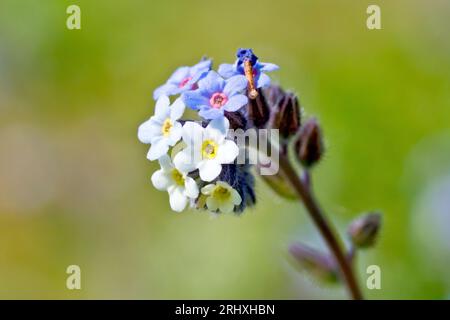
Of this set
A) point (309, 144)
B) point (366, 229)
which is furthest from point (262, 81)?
point (366, 229)

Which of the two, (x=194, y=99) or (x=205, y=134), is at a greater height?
(x=194, y=99)

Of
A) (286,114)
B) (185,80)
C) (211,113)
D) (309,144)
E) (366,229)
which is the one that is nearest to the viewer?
(211,113)

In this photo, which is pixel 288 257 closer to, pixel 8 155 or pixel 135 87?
pixel 135 87

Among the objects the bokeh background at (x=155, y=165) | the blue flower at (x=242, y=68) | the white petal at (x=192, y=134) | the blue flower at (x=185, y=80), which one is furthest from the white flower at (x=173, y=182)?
the bokeh background at (x=155, y=165)

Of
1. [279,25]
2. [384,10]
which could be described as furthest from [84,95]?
[384,10]

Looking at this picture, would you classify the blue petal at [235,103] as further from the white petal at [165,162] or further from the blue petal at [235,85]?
the white petal at [165,162]

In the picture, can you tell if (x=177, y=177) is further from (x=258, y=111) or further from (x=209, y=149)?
(x=258, y=111)
